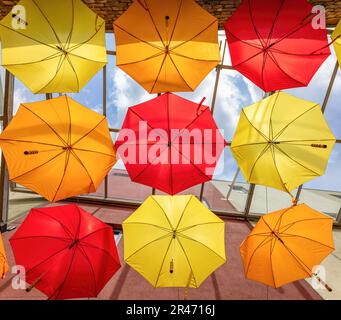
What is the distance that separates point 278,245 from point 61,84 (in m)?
3.86

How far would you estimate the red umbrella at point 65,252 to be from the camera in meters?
3.23

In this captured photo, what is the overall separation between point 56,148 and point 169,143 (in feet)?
5.26

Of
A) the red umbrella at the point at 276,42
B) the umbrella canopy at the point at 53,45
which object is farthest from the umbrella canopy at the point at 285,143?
the umbrella canopy at the point at 53,45

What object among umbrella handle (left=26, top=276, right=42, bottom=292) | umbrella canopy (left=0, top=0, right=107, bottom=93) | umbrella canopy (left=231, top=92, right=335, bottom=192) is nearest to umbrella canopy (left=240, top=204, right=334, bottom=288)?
umbrella canopy (left=231, top=92, right=335, bottom=192)

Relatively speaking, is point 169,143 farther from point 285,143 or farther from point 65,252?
point 65,252

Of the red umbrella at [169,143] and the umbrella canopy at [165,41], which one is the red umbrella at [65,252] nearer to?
the red umbrella at [169,143]

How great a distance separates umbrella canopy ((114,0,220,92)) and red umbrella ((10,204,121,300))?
2.25m

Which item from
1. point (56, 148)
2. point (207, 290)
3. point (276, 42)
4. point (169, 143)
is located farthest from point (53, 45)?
point (207, 290)

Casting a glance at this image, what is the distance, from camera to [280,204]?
8062mm

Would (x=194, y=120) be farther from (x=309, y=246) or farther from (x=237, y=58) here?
(x=309, y=246)

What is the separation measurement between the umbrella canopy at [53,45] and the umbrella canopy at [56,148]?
0.32 meters

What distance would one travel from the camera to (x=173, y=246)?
3.40 meters

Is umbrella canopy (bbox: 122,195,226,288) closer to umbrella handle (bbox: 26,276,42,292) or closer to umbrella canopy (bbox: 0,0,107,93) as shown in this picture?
umbrella handle (bbox: 26,276,42,292)

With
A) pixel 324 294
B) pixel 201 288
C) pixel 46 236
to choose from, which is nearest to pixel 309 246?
pixel 324 294
